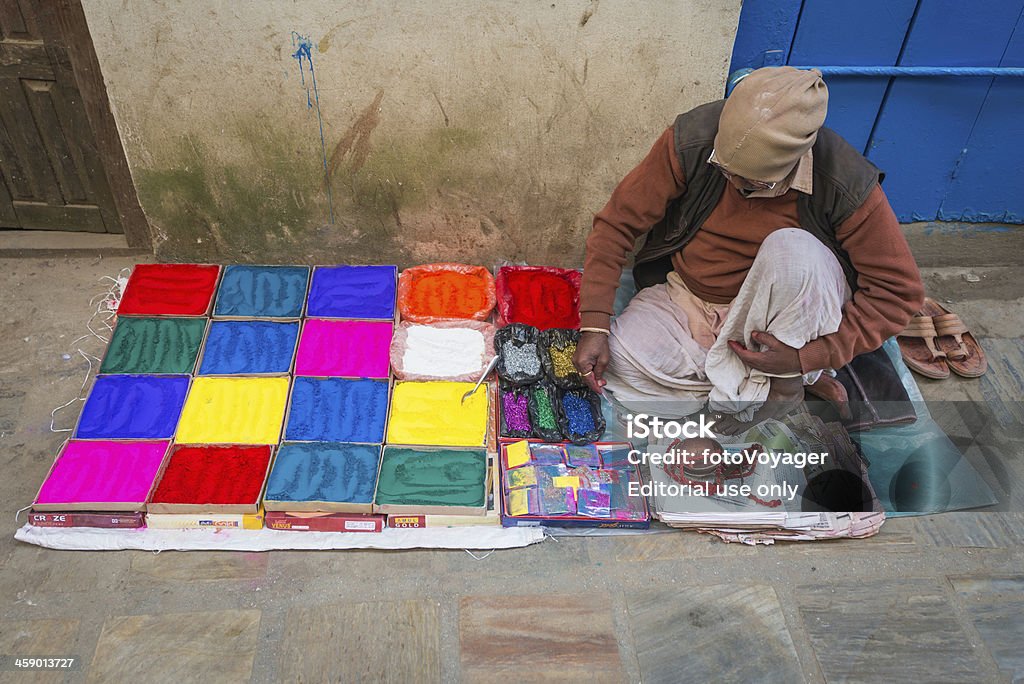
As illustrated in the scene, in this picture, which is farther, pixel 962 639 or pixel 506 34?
pixel 506 34

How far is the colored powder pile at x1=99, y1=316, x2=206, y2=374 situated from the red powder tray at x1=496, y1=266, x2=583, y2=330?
1.11 metres

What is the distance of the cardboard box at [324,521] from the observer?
2.22 metres

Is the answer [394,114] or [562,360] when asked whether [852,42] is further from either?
[394,114]

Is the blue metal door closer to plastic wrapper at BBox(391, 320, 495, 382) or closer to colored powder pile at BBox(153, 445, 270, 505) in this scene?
plastic wrapper at BBox(391, 320, 495, 382)

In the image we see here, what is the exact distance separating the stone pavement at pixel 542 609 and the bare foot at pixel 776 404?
1.33 feet

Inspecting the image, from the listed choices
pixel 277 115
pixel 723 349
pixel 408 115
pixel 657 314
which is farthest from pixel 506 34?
pixel 723 349

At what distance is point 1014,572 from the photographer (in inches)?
89.4

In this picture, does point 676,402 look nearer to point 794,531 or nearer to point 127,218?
point 794,531

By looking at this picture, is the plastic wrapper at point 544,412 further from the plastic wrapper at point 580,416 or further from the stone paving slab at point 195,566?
the stone paving slab at point 195,566

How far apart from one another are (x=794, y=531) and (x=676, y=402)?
21.4 inches

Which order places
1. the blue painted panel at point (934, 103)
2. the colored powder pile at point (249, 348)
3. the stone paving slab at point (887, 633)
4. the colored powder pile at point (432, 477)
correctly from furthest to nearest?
the blue painted panel at point (934, 103) → the colored powder pile at point (249, 348) → the colored powder pile at point (432, 477) → the stone paving slab at point (887, 633)

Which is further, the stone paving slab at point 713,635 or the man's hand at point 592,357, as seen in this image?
the man's hand at point 592,357

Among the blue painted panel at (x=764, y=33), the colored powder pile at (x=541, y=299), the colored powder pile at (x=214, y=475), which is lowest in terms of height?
the colored powder pile at (x=214, y=475)

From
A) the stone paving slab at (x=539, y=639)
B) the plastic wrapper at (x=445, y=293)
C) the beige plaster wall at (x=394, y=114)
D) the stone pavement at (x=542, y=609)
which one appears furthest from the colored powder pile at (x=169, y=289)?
the stone paving slab at (x=539, y=639)
